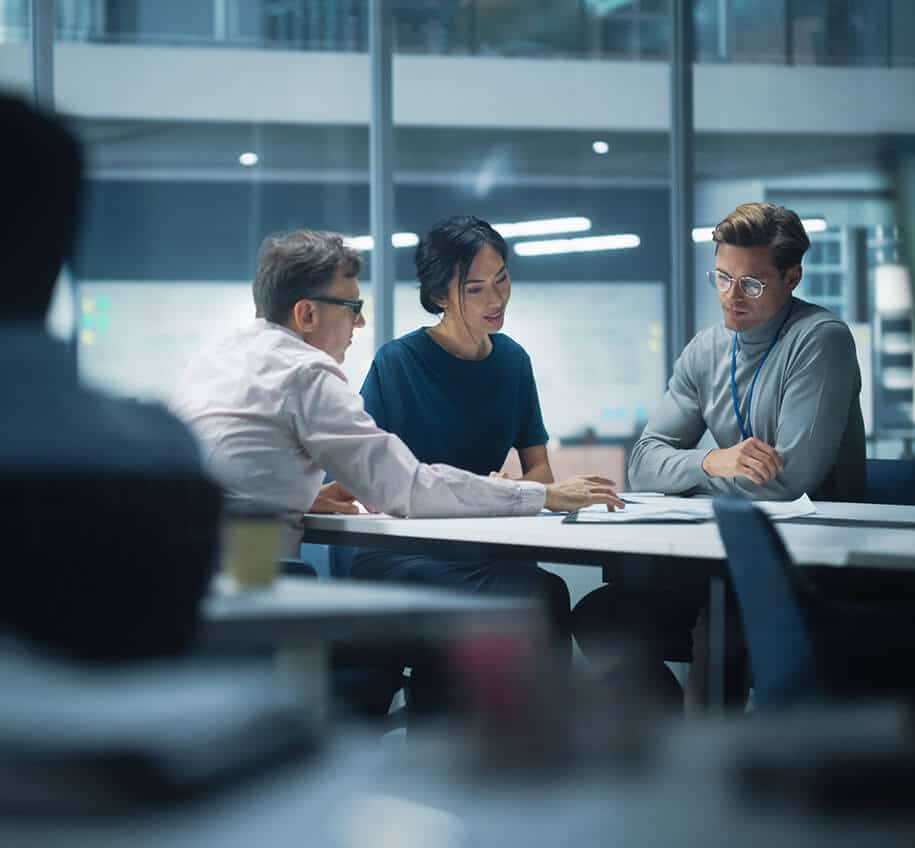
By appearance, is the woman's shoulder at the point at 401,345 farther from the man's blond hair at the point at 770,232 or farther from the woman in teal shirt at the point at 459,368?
the man's blond hair at the point at 770,232

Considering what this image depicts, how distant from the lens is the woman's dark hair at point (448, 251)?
323 cm

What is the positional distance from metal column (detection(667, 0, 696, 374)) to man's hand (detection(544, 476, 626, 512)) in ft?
11.5

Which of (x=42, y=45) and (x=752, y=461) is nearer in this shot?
(x=752, y=461)

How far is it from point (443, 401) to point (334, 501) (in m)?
0.43

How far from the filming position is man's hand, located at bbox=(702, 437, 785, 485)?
288 centimetres

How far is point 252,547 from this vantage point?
3.54ft

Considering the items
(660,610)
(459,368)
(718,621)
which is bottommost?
(660,610)

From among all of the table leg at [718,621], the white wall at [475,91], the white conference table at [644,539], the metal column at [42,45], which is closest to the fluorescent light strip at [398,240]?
the white wall at [475,91]

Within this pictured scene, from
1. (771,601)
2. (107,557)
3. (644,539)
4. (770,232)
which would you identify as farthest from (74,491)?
(770,232)

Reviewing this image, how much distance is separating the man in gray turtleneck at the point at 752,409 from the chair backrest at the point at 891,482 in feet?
0.33

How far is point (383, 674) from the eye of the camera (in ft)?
3.26

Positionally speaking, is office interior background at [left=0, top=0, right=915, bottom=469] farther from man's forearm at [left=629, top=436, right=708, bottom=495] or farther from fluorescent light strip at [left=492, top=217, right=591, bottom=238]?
man's forearm at [left=629, top=436, right=708, bottom=495]

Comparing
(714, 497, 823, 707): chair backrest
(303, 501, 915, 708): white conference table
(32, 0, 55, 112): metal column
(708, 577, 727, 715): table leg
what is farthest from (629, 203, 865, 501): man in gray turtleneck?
(32, 0, 55, 112): metal column

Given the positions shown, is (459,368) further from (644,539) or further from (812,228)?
(812,228)
